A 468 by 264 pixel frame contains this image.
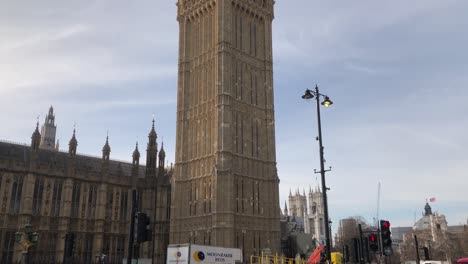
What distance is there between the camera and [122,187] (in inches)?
2406

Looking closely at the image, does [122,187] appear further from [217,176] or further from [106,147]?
[217,176]

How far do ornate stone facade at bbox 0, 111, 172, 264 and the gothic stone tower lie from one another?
23.1 ft

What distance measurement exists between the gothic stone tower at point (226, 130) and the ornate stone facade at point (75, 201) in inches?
278

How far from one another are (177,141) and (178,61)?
1228 cm

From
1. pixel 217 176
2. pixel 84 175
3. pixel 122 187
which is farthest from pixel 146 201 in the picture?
pixel 217 176

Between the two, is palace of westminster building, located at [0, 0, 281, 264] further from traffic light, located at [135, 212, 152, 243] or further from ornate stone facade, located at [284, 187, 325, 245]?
ornate stone facade, located at [284, 187, 325, 245]

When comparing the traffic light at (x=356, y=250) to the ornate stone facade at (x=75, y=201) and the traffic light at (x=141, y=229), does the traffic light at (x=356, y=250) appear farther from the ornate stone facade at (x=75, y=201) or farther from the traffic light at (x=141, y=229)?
the ornate stone facade at (x=75, y=201)

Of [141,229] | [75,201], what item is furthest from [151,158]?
[141,229]

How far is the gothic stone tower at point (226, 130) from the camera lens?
170 feet

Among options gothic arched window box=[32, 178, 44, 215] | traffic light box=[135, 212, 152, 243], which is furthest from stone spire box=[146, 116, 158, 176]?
traffic light box=[135, 212, 152, 243]

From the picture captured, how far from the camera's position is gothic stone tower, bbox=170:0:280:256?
51.7 metres

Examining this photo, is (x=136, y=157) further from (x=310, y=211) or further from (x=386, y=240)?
(x=310, y=211)

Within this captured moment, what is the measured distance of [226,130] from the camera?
53000 millimetres

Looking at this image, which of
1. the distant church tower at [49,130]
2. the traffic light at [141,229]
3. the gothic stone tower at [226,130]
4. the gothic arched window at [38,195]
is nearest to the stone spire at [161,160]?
the gothic stone tower at [226,130]
